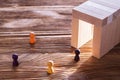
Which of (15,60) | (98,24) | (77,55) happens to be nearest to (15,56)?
(15,60)

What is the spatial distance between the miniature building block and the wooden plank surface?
5cm

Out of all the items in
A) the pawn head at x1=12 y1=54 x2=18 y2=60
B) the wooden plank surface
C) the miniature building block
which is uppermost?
the miniature building block

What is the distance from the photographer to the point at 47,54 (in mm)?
1757

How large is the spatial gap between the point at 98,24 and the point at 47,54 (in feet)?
1.06

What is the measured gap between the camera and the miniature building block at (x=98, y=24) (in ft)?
5.40

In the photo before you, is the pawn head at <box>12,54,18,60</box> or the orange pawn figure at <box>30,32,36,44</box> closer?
the pawn head at <box>12,54,18,60</box>

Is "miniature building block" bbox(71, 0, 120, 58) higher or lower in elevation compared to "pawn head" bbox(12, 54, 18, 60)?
higher

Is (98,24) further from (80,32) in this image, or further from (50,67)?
(50,67)

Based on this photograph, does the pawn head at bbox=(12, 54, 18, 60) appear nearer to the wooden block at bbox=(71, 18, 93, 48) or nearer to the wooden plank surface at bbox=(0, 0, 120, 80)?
the wooden plank surface at bbox=(0, 0, 120, 80)

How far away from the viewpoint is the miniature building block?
1645 mm

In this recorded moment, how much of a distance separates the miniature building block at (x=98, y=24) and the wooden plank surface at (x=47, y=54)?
0.15 feet

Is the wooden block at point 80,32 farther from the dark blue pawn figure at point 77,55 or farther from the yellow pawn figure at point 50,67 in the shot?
the yellow pawn figure at point 50,67

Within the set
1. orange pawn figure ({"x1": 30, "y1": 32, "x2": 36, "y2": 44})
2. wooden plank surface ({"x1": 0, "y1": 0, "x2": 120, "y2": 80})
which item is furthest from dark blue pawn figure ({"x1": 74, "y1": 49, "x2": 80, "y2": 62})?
orange pawn figure ({"x1": 30, "y1": 32, "x2": 36, "y2": 44})

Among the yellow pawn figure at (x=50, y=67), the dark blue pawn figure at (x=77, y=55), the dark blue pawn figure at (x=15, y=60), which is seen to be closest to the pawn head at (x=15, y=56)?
the dark blue pawn figure at (x=15, y=60)
